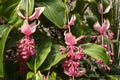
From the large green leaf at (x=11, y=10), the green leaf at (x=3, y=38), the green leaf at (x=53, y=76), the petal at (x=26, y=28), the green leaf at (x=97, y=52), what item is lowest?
the green leaf at (x=53, y=76)

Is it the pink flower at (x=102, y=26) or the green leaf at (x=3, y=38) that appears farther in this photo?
the pink flower at (x=102, y=26)

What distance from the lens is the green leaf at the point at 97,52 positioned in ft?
3.90

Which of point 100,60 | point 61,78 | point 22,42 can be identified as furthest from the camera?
point 61,78

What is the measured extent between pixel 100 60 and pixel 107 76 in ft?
0.69

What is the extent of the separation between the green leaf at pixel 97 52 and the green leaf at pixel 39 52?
0.12 metres

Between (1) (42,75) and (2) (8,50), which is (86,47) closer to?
(1) (42,75)

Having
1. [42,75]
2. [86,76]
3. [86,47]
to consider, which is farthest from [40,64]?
[86,76]

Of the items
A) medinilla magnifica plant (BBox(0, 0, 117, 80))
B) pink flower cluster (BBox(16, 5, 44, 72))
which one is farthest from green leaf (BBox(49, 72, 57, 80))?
pink flower cluster (BBox(16, 5, 44, 72))

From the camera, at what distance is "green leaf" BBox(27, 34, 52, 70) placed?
1.16m

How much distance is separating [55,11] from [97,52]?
0.63 ft

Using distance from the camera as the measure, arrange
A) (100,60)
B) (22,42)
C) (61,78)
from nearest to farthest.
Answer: (22,42)
(100,60)
(61,78)

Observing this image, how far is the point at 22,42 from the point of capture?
3.60 feet

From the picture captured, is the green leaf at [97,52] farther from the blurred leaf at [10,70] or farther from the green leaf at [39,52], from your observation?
the blurred leaf at [10,70]

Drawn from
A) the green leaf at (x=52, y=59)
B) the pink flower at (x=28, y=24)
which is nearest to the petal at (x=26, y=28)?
the pink flower at (x=28, y=24)
